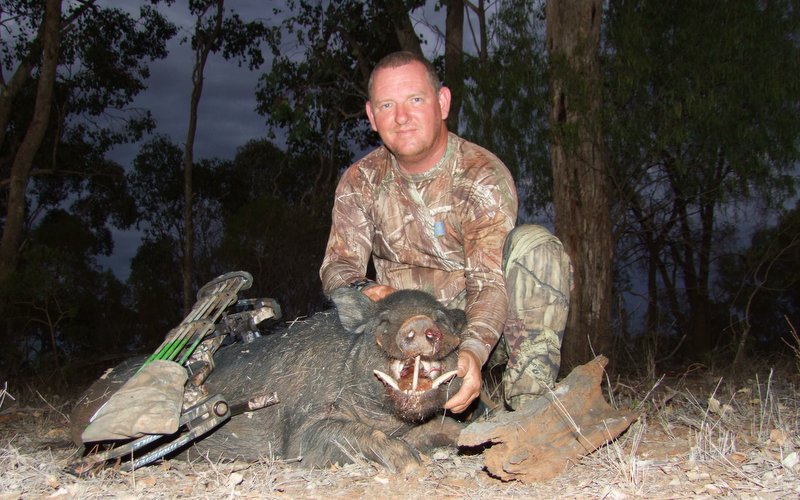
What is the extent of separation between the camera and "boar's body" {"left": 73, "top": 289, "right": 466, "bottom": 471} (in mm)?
2746

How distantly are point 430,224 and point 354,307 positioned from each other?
744 millimetres

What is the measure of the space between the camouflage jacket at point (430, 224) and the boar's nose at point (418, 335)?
626 millimetres

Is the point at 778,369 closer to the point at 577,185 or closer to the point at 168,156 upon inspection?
the point at 577,185

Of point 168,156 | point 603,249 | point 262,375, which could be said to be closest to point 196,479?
point 262,375

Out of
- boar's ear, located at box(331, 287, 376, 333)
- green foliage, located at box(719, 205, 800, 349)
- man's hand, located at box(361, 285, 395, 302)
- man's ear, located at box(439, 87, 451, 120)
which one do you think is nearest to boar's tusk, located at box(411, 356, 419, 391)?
boar's ear, located at box(331, 287, 376, 333)

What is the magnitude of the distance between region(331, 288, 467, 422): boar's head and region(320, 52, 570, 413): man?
13 centimetres

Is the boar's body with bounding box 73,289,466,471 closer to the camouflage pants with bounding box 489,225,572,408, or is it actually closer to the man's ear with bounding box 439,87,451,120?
the camouflage pants with bounding box 489,225,572,408

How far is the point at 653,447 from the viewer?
2768mm

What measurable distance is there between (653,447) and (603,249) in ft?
14.6

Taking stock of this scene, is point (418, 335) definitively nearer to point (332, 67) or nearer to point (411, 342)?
point (411, 342)

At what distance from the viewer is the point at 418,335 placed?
105 inches

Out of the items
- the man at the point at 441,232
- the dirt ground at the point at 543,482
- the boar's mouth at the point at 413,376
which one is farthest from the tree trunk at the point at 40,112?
the boar's mouth at the point at 413,376

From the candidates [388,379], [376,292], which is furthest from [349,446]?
[376,292]

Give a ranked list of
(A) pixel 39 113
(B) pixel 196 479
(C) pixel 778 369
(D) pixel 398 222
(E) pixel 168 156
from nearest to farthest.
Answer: (B) pixel 196 479 → (D) pixel 398 222 → (C) pixel 778 369 → (A) pixel 39 113 → (E) pixel 168 156
